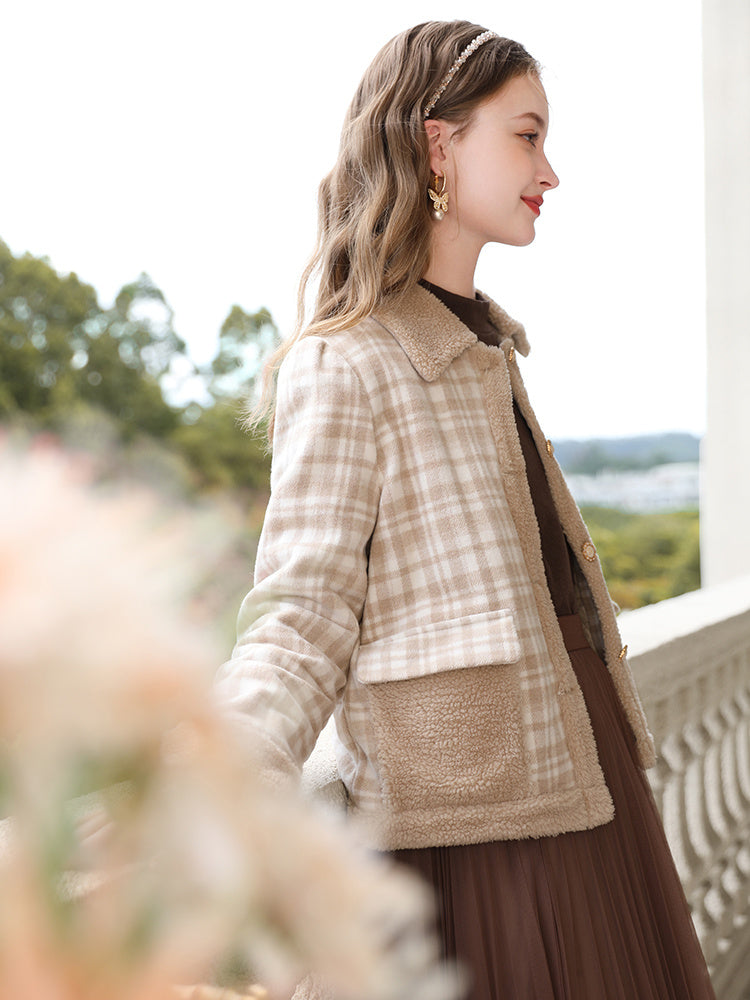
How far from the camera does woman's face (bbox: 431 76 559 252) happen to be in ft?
3.82

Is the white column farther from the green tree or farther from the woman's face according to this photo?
the green tree

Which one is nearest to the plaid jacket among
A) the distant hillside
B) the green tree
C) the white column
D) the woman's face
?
the woman's face

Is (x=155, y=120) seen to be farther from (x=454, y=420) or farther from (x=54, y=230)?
(x=454, y=420)

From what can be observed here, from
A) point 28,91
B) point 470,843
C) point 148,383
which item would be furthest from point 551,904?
point 28,91

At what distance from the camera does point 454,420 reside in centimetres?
107

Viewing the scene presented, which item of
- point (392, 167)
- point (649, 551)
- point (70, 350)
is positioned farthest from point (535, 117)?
point (649, 551)

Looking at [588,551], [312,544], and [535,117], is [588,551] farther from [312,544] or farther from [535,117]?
[535,117]

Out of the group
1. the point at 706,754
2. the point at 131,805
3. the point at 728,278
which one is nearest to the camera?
the point at 131,805

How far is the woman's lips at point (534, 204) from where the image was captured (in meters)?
1.20

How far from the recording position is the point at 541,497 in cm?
121

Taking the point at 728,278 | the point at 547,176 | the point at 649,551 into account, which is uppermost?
the point at 547,176

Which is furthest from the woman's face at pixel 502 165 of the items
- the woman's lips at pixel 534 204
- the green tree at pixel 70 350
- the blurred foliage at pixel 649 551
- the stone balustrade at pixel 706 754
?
the blurred foliage at pixel 649 551

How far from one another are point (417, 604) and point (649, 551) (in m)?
12.3

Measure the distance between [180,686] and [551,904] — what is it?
0.92 metres
